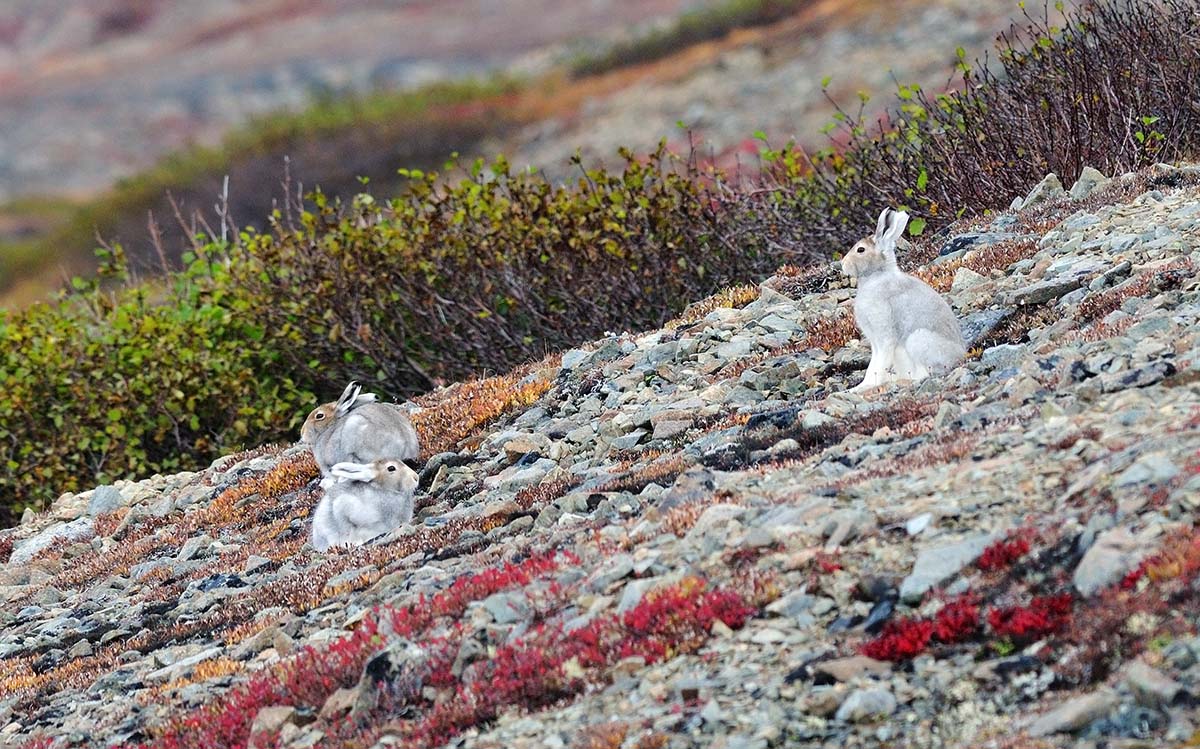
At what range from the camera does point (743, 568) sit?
375 inches

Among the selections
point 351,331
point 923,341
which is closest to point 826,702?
point 923,341

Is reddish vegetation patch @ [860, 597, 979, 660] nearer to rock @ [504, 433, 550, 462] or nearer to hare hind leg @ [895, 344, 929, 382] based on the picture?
hare hind leg @ [895, 344, 929, 382]

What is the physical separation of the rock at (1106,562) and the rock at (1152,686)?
2.85ft

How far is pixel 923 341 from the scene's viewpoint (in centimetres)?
1341

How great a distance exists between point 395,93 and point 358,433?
47601 millimetres

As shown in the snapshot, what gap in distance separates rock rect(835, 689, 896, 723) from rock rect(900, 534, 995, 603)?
0.86 metres

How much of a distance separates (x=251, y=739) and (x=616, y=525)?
2.92 m

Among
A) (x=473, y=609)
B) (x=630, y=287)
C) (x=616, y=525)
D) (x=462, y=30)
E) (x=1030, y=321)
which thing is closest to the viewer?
(x=473, y=609)

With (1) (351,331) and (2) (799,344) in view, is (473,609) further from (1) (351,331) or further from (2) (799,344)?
(1) (351,331)

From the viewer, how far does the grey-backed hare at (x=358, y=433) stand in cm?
1419

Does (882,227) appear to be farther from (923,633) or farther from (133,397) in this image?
(133,397)

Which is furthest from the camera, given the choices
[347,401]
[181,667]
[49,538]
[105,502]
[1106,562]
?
[105,502]

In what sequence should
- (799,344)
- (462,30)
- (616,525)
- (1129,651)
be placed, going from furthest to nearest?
1. (462,30)
2. (799,344)
3. (616,525)
4. (1129,651)

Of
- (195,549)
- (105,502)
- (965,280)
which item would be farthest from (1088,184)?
(105,502)
